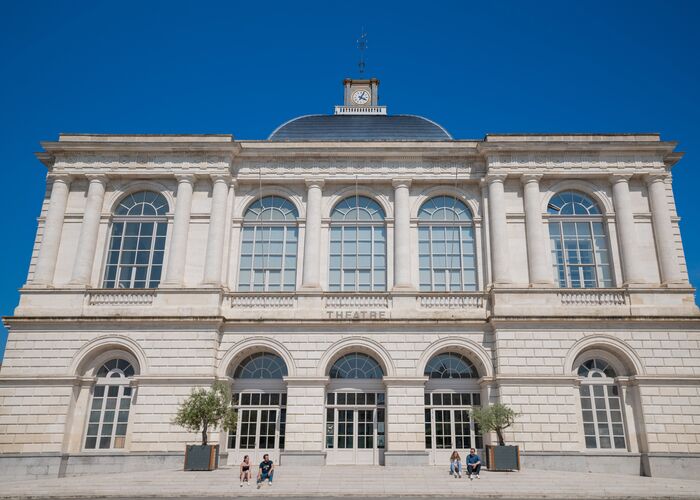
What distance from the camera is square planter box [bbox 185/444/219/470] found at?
18.6 meters

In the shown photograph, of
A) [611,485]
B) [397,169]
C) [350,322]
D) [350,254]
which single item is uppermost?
[397,169]

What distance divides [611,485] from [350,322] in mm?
10046

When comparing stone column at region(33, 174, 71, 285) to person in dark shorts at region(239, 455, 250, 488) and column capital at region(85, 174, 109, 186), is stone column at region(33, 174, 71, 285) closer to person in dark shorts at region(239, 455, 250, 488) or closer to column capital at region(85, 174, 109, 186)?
column capital at region(85, 174, 109, 186)

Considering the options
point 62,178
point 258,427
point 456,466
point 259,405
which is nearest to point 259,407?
point 259,405

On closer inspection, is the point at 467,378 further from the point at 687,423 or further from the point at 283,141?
the point at 283,141

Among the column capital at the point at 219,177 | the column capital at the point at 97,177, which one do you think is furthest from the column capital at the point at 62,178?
the column capital at the point at 219,177

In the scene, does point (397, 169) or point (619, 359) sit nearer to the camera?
point (619, 359)

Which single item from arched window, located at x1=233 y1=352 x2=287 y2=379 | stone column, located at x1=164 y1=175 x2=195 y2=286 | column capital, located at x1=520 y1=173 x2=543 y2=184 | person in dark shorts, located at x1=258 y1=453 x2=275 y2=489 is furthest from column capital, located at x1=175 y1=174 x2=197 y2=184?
column capital, located at x1=520 y1=173 x2=543 y2=184

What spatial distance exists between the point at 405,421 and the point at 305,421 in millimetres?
3696

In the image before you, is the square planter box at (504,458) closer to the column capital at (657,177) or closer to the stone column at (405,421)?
the stone column at (405,421)

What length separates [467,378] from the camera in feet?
71.5

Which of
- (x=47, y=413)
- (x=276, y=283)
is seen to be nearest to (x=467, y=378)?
(x=276, y=283)

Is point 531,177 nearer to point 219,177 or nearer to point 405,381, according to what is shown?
point 405,381

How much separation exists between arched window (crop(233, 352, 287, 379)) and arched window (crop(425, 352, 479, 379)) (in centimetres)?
582
